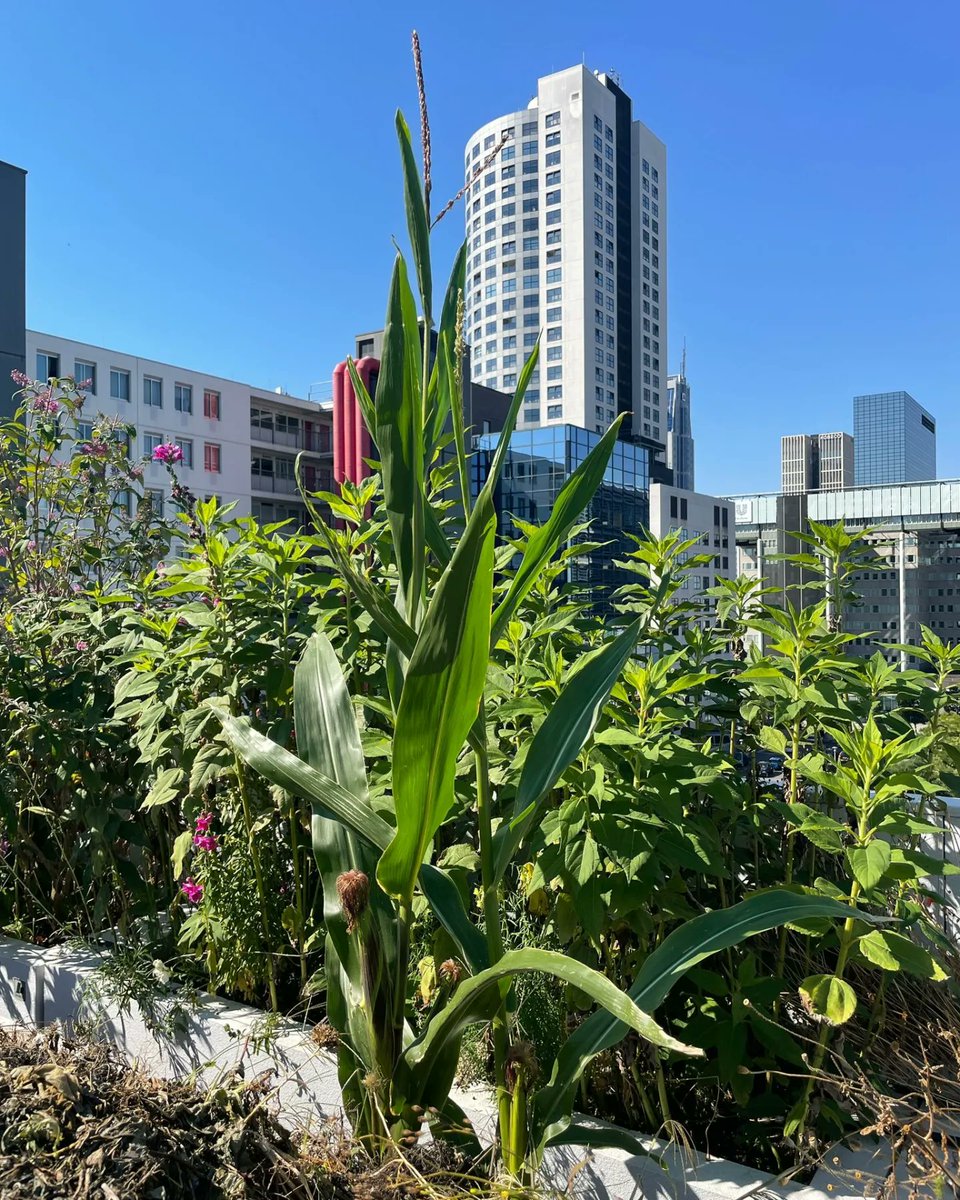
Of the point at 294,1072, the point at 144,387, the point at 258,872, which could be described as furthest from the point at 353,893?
the point at 144,387

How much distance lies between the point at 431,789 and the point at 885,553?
4.94 ft

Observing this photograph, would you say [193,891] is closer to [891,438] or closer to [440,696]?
[440,696]

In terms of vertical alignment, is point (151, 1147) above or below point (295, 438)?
below

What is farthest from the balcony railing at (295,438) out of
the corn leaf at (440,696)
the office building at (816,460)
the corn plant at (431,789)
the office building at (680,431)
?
the office building at (680,431)

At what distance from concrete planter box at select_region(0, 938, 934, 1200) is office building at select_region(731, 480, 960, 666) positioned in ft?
2.84

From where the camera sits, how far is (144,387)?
34656 millimetres

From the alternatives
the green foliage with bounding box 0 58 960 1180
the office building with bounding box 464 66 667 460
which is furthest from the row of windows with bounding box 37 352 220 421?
the green foliage with bounding box 0 58 960 1180

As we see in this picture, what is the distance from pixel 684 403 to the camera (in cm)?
18712

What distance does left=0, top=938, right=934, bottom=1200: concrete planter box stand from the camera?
49.6 inches

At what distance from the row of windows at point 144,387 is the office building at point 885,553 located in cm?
2554

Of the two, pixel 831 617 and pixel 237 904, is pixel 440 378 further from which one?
pixel 237 904

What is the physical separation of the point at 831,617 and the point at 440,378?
1.13 meters

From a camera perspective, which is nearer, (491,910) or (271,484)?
(491,910)

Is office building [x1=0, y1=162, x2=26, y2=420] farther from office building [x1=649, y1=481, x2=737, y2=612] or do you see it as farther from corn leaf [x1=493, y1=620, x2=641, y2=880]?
office building [x1=649, y1=481, x2=737, y2=612]
